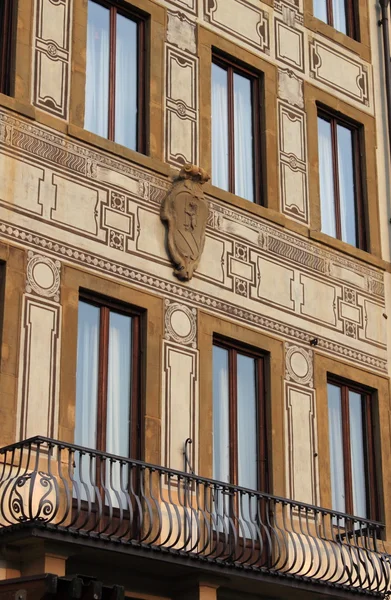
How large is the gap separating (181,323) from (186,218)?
161 cm

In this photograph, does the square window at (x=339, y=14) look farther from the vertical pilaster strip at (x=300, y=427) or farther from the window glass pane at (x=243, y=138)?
the vertical pilaster strip at (x=300, y=427)

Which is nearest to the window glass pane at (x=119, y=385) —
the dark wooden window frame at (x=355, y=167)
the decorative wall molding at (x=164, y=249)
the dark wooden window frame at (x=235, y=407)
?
the decorative wall molding at (x=164, y=249)

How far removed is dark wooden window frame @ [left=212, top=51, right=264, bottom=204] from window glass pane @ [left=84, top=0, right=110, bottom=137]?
2.44 meters

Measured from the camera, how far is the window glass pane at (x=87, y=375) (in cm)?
1645

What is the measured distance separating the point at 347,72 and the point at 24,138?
28.0ft

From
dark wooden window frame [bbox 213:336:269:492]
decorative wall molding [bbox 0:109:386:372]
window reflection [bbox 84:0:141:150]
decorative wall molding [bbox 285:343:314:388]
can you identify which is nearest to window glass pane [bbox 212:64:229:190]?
decorative wall molding [bbox 0:109:386:372]

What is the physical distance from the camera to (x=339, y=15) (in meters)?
23.8

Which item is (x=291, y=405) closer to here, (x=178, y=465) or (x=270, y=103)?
(x=178, y=465)

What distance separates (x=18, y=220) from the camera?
1622 cm

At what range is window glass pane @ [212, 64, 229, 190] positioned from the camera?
1995 centimetres

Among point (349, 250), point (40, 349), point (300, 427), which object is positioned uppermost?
point (349, 250)

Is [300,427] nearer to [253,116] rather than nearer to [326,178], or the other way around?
[326,178]

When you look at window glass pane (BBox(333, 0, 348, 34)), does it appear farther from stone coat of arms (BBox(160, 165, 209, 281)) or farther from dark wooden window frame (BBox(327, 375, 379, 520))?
dark wooden window frame (BBox(327, 375, 379, 520))

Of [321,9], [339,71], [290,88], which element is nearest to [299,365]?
[290,88]
